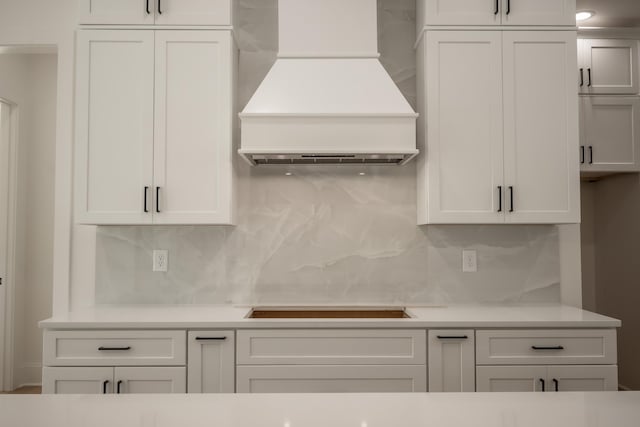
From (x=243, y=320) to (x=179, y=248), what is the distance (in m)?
0.82

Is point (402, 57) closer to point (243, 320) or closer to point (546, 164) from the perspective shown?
point (546, 164)

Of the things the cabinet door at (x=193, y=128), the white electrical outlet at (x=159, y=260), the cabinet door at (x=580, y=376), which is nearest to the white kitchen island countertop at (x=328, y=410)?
the cabinet door at (x=580, y=376)

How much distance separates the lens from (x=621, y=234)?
3719mm

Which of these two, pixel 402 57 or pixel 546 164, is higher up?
pixel 402 57

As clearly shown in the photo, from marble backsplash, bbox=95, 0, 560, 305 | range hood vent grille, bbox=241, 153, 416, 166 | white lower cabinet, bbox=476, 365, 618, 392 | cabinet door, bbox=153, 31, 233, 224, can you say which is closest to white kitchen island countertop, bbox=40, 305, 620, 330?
white lower cabinet, bbox=476, 365, 618, 392

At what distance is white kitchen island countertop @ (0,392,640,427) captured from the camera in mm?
1011

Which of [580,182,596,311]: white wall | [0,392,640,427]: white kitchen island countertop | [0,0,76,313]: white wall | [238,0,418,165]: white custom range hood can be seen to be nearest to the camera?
[0,392,640,427]: white kitchen island countertop

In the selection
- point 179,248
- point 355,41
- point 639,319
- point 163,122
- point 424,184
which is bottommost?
point 639,319

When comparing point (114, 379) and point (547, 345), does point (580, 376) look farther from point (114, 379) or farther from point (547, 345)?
point (114, 379)

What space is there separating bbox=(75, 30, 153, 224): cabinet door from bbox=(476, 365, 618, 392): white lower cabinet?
190 cm

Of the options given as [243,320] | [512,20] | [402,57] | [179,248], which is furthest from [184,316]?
[512,20]

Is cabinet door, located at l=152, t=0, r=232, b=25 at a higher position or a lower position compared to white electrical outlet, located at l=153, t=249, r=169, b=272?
higher

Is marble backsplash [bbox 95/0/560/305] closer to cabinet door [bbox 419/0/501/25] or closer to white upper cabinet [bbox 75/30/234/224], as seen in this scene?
Answer: white upper cabinet [bbox 75/30/234/224]

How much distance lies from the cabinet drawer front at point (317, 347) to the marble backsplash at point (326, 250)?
0.60 m
